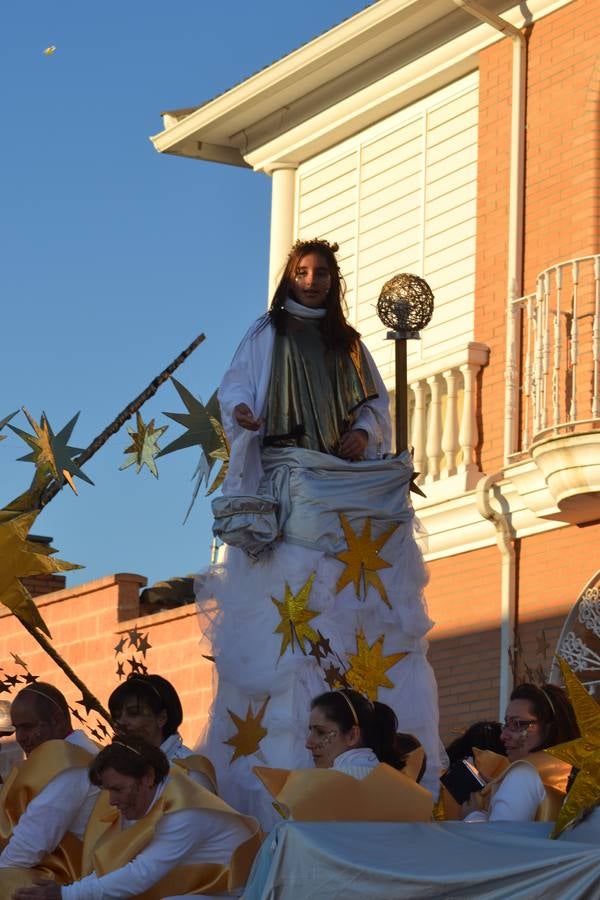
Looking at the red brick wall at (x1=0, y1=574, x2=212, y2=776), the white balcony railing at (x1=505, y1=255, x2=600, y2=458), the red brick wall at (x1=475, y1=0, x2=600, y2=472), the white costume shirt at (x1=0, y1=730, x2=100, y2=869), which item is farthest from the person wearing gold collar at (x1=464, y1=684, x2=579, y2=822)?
the red brick wall at (x1=0, y1=574, x2=212, y2=776)

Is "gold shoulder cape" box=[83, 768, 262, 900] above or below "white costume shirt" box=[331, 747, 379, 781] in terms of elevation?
below

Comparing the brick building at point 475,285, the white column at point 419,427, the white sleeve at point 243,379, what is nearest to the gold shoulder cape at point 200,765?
the white sleeve at point 243,379

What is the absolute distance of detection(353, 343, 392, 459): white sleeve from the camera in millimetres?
9070

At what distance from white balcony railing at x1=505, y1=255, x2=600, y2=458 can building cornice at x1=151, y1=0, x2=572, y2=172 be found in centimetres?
211

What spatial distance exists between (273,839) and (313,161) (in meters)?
12.0

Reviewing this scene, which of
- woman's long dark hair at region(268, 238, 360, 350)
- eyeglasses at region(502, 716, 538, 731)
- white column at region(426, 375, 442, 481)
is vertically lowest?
eyeglasses at region(502, 716, 538, 731)

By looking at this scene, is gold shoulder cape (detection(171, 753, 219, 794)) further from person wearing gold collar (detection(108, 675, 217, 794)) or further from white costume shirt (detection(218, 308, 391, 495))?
white costume shirt (detection(218, 308, 391, 495))

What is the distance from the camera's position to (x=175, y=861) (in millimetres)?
7379

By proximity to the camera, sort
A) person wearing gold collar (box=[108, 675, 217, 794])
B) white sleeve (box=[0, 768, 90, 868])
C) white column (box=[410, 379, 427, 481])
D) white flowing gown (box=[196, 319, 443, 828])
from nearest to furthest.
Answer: white sleeve (box=[0, 768, 90, 868])
person wearing gold collar (box=[108, 675, 217, 794])
white flowing gown (box=[196, 319, 443, 828])
white column (box=[410, 379, 427, 481])

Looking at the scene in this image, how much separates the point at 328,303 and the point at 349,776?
264 centimetres

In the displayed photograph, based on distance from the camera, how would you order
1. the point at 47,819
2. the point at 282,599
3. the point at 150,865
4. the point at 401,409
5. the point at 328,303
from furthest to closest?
the point at 401,409 → the point at 328,303 → the point at 282,599 → the point at 47,819 → the point at 150,865

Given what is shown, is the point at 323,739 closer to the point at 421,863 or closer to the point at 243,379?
the point at 421,863

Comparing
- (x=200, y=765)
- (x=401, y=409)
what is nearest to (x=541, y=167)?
(x=401, y=409)

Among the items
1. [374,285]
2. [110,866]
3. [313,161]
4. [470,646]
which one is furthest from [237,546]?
[313,161]
